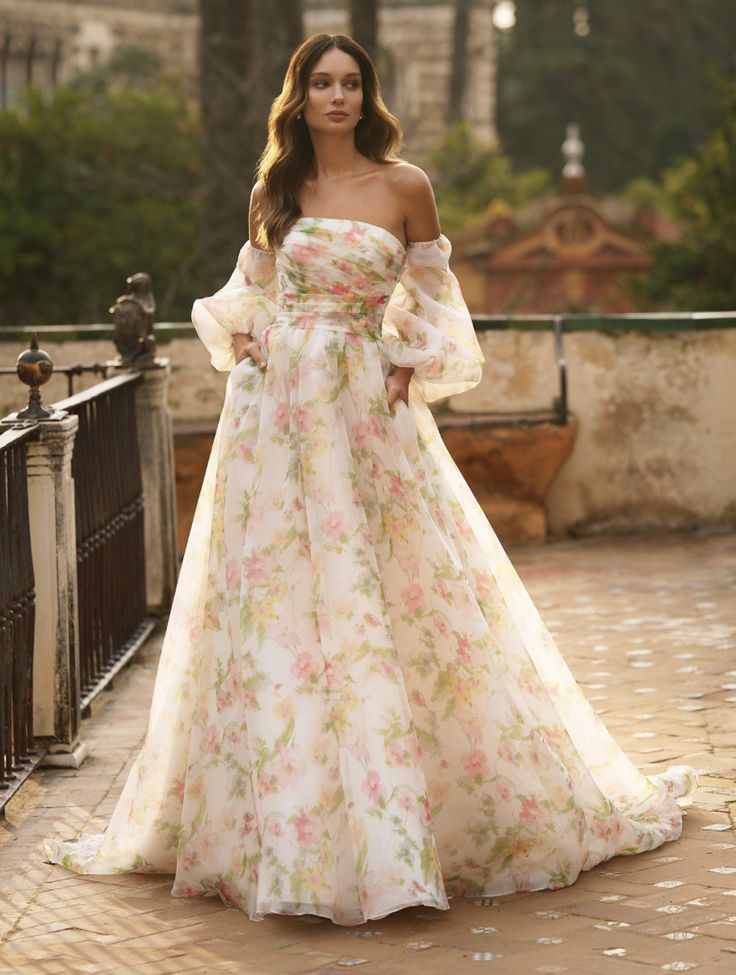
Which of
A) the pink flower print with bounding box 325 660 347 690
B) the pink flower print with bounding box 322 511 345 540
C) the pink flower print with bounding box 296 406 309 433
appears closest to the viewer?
the pink flower print with bounding box 325 660 347 690

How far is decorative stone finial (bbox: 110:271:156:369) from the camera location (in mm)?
7639

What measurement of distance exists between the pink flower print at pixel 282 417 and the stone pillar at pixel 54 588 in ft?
4.39

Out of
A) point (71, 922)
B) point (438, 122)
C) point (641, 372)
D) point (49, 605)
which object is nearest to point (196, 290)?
point (641, 372)

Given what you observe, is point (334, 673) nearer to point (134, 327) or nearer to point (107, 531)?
point (107, 531)

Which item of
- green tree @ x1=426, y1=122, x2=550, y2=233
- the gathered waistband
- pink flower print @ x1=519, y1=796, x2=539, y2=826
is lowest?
pink flower print @ x1=519, y1=796, x2=539, y2=826

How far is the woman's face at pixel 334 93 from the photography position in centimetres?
443

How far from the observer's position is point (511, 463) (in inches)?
391

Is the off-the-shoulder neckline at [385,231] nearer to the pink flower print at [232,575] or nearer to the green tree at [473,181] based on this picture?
the pink flower print at [232,575]

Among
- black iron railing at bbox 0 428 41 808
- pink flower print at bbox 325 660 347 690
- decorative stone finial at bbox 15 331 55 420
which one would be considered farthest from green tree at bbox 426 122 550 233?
pink flower print at bbox 325 660 347 690

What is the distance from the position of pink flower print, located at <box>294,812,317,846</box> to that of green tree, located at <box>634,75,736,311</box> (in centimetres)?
1492

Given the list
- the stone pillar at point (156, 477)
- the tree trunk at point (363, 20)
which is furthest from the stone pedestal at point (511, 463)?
the tree trunk at point (363, 20)

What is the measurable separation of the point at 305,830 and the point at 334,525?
68cm

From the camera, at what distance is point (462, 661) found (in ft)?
14.1

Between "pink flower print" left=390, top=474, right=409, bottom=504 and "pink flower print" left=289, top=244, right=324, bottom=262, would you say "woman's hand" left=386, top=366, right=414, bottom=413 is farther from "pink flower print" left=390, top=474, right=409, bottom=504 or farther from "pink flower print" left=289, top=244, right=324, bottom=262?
"pink flower print" left=289, top=244, right=324, bottom=262
